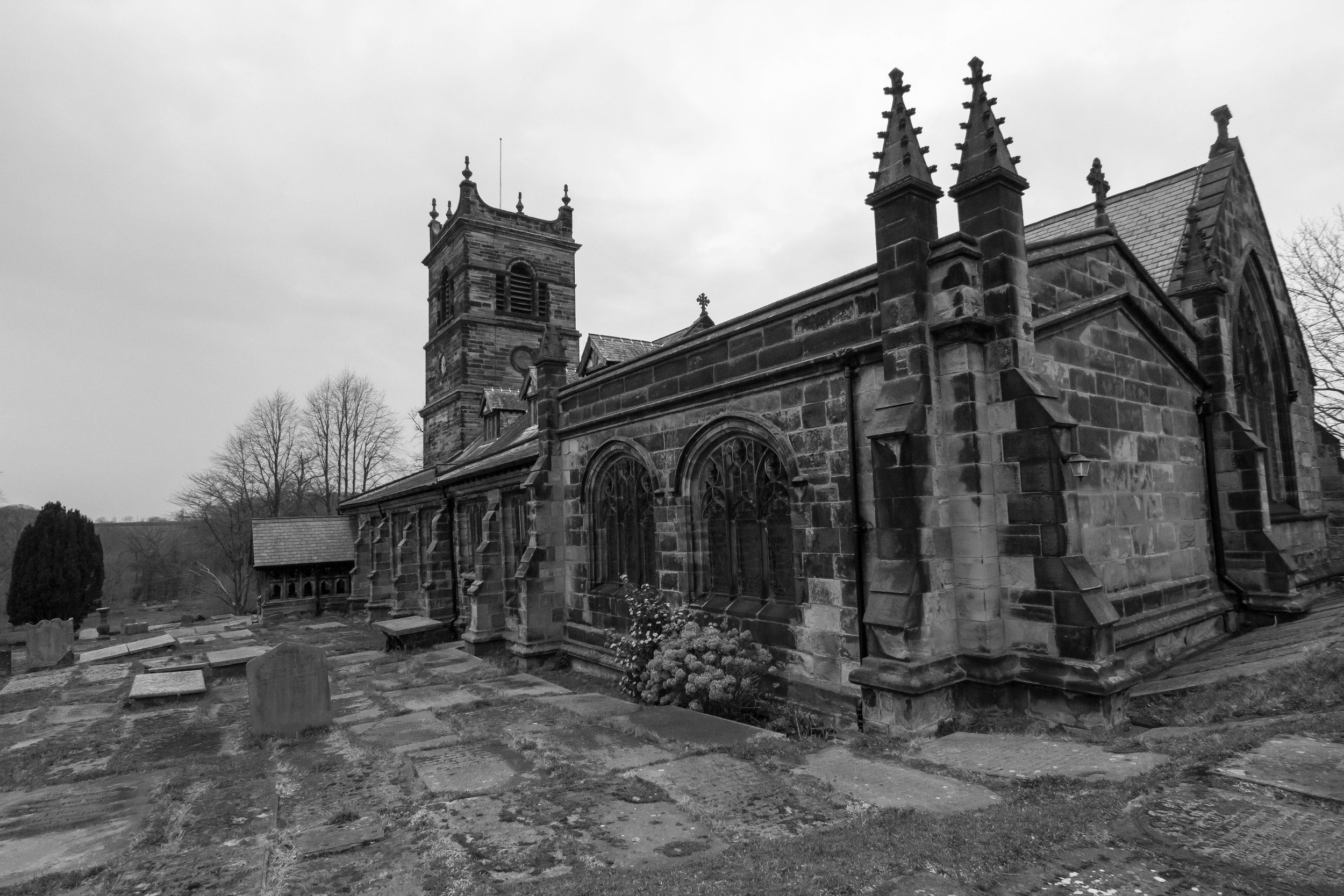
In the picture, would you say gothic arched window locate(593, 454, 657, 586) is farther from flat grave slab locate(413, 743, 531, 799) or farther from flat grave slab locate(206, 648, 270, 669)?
flat grave slab locate(206, 648, 270, 669)

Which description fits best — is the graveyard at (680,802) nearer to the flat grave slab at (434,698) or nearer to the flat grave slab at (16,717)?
the flat grave slab at (434,698)

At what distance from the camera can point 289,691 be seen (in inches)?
369

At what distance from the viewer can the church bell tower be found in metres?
34.8

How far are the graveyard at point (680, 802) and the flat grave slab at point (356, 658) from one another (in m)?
6.41

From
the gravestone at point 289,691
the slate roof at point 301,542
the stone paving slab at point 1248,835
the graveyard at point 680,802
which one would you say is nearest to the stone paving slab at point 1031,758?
the graveyard at point 680,802

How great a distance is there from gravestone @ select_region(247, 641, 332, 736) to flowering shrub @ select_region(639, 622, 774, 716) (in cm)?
431

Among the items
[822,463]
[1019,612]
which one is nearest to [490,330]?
[822,463]

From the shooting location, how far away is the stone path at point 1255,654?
311 inches

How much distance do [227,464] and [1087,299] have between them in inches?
1907

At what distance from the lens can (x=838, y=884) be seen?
425cm

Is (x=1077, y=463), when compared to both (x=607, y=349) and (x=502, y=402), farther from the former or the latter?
(x=502, y=402)

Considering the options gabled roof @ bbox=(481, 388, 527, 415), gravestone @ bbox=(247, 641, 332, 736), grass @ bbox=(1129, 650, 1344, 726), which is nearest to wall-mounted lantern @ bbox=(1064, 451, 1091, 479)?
grass @ bbox=(1129, 650, 1344, 726)

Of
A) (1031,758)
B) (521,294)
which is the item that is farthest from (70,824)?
(521,294)

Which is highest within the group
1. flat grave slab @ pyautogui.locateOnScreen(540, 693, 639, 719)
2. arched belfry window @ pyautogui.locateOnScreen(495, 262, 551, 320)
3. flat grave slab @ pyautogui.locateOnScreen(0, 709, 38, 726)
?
arched belfry window @ pyautogui.locateOnScreen(495, 262, 551, 320)
